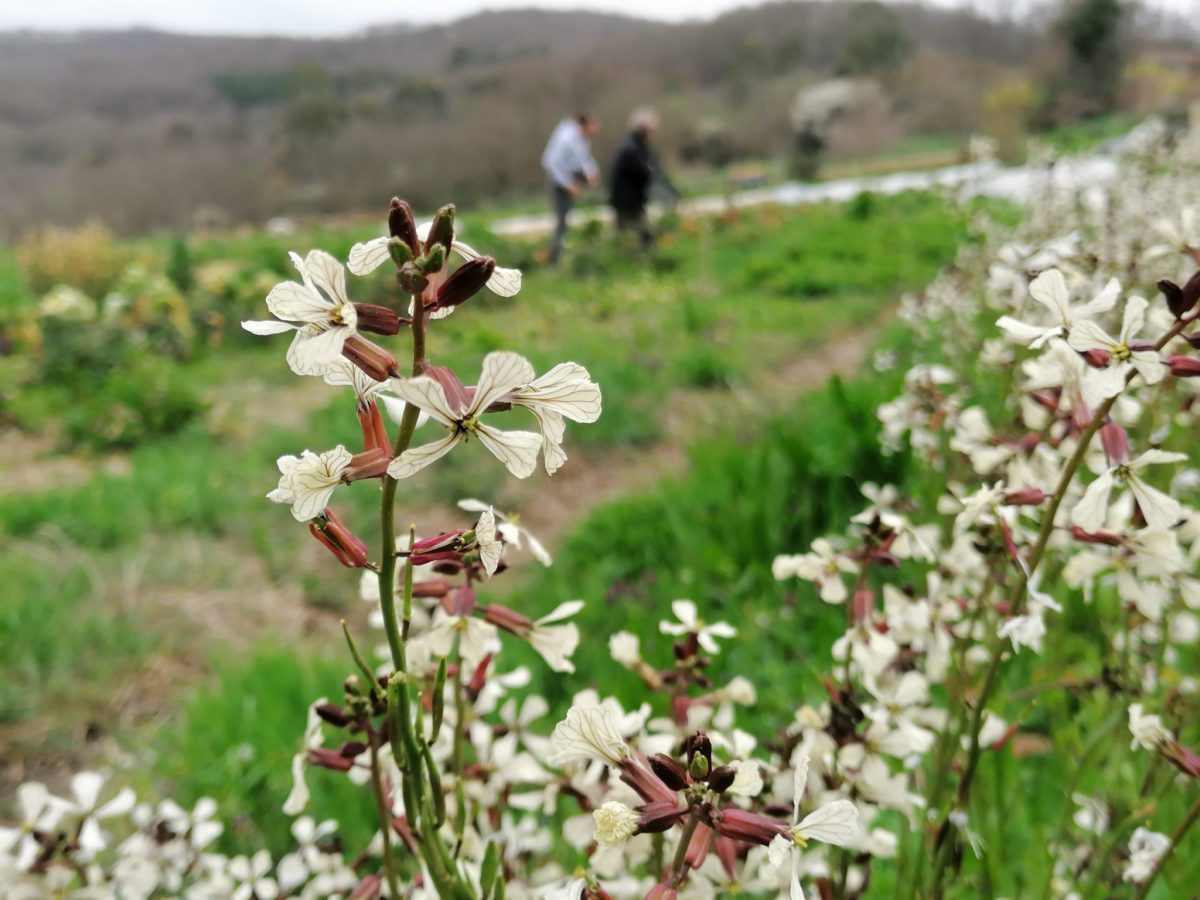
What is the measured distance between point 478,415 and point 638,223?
10.9 metres

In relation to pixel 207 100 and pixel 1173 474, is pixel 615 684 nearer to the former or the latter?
pixel 1173 474

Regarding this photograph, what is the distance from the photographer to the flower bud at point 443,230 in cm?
68

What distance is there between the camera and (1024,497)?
3.27ft

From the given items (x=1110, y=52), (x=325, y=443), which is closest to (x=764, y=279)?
(x=325, y=443)

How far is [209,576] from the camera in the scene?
3.52 metres

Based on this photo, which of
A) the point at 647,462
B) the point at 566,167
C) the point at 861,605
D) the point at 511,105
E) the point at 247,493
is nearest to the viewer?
the point at 861,605

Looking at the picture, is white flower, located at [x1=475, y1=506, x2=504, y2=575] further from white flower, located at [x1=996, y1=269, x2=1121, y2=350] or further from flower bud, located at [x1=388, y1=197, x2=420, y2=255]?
white flower, located at [x1=996, y1=269, x2=1121, y2=350]

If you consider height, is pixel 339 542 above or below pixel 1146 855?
above

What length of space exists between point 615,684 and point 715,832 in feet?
5.21

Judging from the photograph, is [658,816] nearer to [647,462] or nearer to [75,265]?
[647,462]

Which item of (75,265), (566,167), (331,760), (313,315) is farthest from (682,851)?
(75,265)

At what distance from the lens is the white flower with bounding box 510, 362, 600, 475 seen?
71 centimetres

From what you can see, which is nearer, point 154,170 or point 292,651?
point 292,651

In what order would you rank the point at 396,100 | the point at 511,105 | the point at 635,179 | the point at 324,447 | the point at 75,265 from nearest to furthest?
the point at 324,447, the point at 75,265, the point at 635,179, the point at 511,105, the point at 396,100
